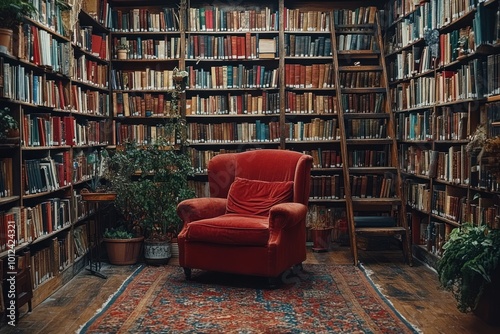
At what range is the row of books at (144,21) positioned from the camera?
6.97m

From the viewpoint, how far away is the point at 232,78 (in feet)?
22.9

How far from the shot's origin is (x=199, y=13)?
6.95 metres

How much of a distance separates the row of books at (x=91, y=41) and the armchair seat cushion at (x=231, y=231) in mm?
2061

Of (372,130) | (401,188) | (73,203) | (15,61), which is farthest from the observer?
(372,130)

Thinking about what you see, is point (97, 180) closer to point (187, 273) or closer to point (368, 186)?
point (187, 273)

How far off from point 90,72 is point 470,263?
13.5 ft

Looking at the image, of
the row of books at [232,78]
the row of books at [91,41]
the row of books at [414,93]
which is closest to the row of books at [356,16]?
the row of books at [414,93]

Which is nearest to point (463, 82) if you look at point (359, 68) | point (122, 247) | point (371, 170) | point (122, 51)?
point (371, 170)

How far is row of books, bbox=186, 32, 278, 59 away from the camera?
22.9ft

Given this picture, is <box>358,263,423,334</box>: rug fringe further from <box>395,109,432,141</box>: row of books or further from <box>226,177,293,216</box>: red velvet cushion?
<box>395,109,432,141</box>: row of books

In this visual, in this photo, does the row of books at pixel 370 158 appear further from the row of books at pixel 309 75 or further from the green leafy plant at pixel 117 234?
the green leafy plant at pixel 117 234

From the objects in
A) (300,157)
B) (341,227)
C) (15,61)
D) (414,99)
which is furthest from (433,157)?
(15,61)

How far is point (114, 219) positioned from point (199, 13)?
253 cm

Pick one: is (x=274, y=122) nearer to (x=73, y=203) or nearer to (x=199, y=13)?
(x=199, y=13)
